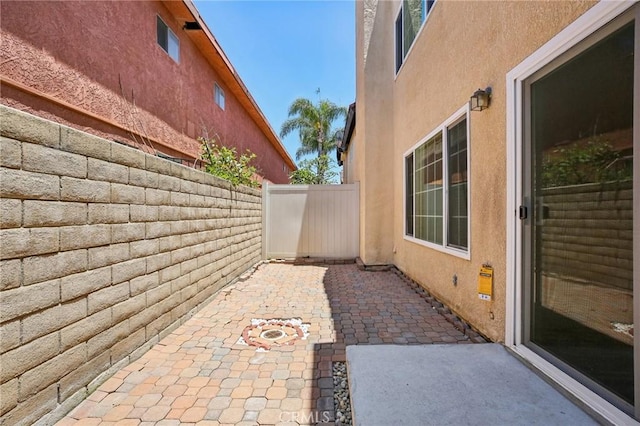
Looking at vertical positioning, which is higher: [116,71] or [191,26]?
[191,26]

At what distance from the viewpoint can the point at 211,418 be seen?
2.16 metres

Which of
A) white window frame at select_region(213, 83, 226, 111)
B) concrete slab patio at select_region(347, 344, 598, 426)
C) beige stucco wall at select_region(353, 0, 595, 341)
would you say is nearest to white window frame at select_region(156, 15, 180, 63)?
white window frame at select_region(213, 83, 226, 111)

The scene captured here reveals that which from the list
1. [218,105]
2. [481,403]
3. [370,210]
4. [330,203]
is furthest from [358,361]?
[218,105]

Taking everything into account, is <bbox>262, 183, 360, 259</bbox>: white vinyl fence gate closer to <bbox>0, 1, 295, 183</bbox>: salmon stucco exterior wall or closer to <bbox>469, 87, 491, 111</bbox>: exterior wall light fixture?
<bbox>0, 1, 295, 183</bbox>: salmon stucco exterior wall

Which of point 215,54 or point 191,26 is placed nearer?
point 191,26

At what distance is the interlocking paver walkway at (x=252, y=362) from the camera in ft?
7.30

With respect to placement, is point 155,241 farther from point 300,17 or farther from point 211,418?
point 300,17

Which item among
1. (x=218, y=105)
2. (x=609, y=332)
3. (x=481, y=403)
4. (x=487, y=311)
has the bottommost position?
(x=481, y=403)

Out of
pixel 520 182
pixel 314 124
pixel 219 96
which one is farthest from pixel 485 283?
pixel 314 124

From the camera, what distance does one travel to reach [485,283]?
3.22m

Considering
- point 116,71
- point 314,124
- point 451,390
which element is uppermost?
point 314,124

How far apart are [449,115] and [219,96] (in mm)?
7285

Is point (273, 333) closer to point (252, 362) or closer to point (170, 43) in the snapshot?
point (252, 362)

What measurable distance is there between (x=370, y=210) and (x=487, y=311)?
4602 mm
